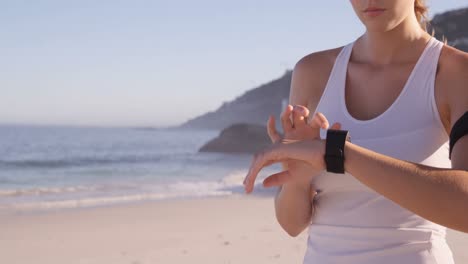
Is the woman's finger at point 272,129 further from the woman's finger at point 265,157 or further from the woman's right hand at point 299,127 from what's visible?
the woman's finger at point 265,157

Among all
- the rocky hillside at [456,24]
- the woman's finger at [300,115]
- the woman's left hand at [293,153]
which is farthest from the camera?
the rocky hillside at [456,24]

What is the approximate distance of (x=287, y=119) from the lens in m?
1.61

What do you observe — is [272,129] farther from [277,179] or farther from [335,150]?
[335,150]

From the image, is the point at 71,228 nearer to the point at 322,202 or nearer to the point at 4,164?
the point at 322,202

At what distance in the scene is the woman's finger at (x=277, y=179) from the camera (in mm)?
1610

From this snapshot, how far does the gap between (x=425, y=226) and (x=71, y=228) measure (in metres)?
8.10

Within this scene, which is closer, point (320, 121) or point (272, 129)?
point (320, 121)

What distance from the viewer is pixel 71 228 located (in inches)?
359

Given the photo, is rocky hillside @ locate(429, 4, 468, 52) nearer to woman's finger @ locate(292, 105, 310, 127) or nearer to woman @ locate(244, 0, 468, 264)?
woman @ locate(244, 0, 468, 264)

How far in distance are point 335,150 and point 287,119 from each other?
0.22 meters

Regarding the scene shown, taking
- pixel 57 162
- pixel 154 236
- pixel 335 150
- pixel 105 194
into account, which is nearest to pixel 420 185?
pixel 335 150

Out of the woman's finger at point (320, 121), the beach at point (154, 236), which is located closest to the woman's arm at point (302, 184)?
the woman's finger at point (320, 121)

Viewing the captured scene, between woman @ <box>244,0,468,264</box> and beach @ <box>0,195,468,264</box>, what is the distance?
5.09 metres

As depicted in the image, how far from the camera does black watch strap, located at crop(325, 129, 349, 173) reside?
1424 mm
